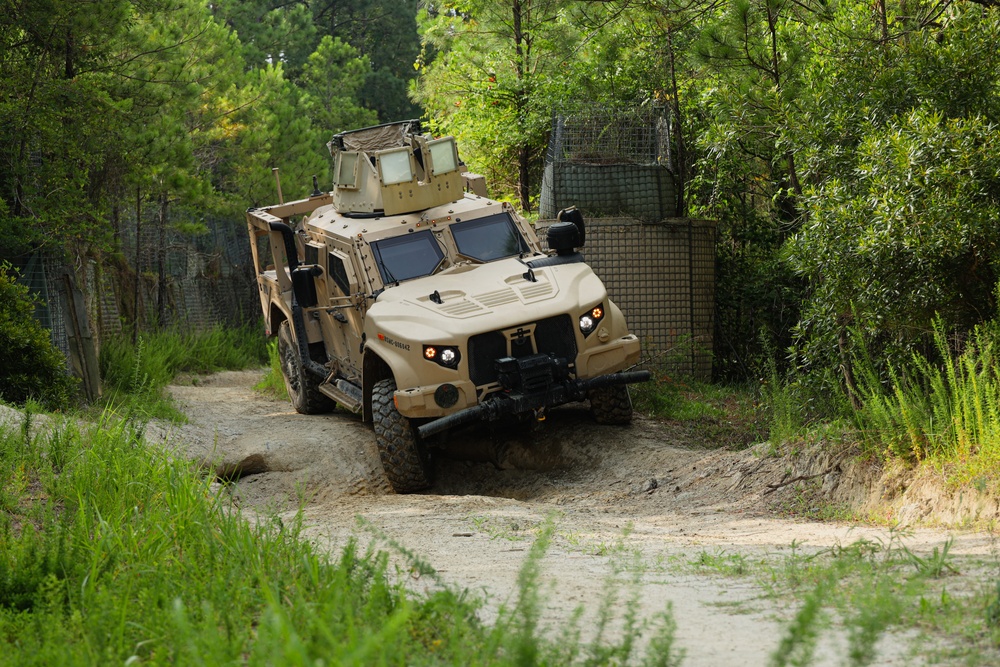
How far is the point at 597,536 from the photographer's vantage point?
5684mm

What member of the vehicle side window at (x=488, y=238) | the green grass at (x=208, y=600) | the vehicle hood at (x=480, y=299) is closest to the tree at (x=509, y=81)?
the vehicle side window at (x=488, y=238)

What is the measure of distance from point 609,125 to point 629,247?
5.04 ft

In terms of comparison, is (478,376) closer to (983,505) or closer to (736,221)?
(983,505)

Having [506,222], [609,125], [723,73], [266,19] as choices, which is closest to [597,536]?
[506,222]

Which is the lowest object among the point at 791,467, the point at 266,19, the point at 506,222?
the point at 791,467

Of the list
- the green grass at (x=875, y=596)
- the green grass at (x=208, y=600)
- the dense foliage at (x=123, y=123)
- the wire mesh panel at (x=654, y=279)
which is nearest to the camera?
the green grass at (x=875, y=596)

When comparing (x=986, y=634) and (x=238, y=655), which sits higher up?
(x=238, y=655)

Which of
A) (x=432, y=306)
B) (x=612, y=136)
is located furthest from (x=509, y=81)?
(x=432, y=306)

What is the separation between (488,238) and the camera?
29.9ft

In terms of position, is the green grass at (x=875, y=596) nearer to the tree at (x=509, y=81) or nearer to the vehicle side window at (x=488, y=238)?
the vehicle side window at (x=488, y=238)

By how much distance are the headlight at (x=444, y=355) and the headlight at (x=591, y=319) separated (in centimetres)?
102

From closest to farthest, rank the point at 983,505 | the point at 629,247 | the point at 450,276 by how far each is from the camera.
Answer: the point at 983,505
the point at 450,276
the point at 629,247

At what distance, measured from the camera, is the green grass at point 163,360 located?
10.3 m

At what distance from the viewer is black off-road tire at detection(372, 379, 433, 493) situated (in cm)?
793
